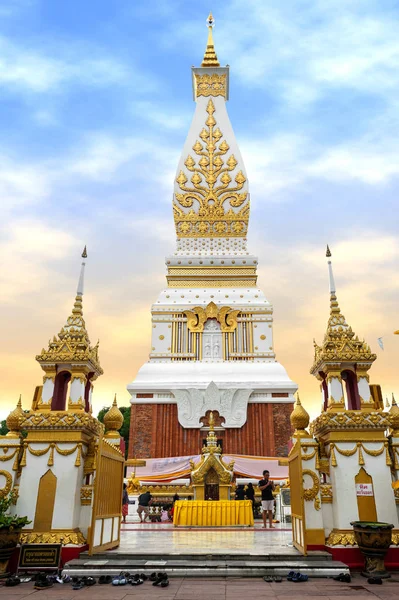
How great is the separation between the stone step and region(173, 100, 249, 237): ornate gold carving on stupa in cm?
2426

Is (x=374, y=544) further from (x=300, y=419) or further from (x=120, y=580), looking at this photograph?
(x=120, y=580)

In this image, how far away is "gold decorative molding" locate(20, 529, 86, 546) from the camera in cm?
793

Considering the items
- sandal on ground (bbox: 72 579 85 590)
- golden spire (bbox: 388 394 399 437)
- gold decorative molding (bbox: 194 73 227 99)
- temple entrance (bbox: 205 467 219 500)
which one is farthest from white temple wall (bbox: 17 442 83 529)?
gold decorative molding (bbox: 194 73 227 99)

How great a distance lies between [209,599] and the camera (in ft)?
19.1

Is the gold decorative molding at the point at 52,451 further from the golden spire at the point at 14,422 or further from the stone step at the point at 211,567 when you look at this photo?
the stone step at the point at 211,567

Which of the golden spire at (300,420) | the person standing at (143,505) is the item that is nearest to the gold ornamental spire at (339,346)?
the golden spire at (300,420)

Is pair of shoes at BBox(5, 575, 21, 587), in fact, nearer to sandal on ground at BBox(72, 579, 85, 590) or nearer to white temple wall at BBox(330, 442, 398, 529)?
sandal on ground at BBox(72, 579, 85, 590)

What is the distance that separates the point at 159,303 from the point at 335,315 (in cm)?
1730

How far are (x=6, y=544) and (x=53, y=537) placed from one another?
0.77 metres

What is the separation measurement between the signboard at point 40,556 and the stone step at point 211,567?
1.03 ft

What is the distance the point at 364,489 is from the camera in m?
8.43

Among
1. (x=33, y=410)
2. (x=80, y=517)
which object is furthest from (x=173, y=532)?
(x=33, y=410)

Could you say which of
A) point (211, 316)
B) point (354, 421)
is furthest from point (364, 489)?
point (211, 316)

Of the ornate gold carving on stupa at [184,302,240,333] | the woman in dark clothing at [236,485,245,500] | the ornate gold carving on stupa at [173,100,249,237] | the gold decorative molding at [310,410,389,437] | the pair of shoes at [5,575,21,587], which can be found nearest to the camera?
the pair of shoes at [5,575,21,587]
